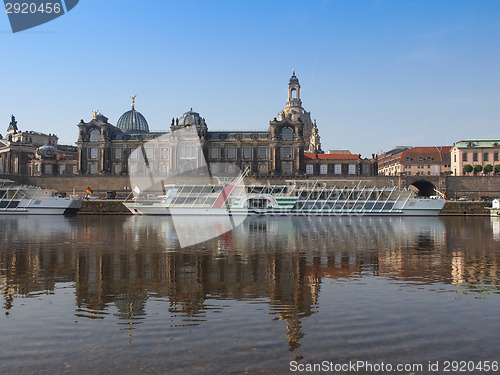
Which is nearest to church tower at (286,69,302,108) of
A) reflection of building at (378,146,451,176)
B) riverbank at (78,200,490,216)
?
reflection of building at (378,146,451,176)

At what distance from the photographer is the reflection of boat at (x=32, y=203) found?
237 feet

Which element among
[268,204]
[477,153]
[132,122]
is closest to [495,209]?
[268,204]

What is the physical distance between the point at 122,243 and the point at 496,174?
95689 mm

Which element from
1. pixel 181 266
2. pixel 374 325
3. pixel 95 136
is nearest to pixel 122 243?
pixel 181 266

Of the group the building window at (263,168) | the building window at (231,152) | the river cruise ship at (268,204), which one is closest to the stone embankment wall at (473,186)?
the river cruise ship at (268,204)

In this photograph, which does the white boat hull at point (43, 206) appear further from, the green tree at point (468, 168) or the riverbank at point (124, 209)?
the green tree at point (468, 168)

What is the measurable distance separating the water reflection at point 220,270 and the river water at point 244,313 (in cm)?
9

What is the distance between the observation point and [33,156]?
12756 cm

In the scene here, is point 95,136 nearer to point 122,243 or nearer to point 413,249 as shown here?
point 122,243

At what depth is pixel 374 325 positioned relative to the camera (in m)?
11.5

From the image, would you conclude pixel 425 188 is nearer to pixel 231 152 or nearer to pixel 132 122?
pixel 231 152

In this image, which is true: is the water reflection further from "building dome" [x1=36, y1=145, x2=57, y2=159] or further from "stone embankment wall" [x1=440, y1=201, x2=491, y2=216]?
"building dome" [x1=36, y1=145, x2=57, y2=159]

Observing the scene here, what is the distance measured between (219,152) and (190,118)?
44.4 ft

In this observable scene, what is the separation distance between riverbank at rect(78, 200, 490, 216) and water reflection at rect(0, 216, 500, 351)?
4417cm
